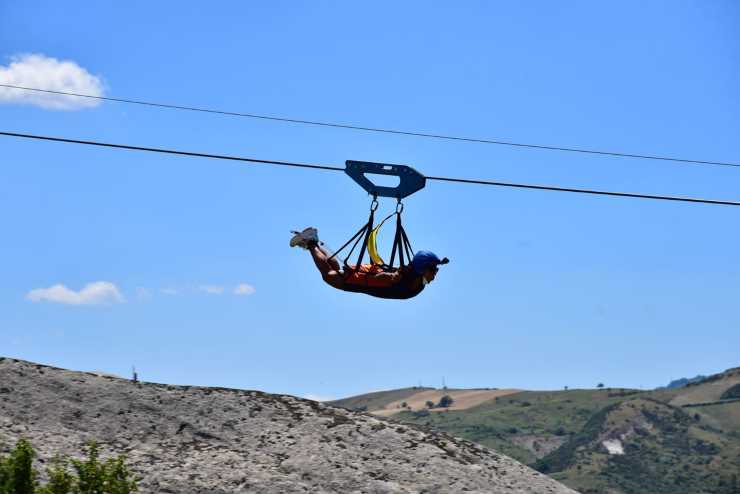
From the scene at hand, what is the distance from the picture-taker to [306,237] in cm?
1952

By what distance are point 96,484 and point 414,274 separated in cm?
581

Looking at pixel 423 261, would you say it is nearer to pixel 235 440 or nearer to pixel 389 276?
pixel 389 276

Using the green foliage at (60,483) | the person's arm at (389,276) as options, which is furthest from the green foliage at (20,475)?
the person's arm at (389,276)

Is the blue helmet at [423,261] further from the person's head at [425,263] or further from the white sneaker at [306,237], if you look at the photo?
the white sneaker at [306,237]

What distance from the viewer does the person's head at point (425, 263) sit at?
59.1 feet

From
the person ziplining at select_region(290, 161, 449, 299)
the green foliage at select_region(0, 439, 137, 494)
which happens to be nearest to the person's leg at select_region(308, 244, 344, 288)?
the person ziplining at select_region(290, 161, 449, 299)

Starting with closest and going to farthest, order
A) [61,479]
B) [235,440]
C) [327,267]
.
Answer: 1. [61,479]
2. [327,267]
3. [235,440]

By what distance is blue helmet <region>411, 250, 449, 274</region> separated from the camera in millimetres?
18000

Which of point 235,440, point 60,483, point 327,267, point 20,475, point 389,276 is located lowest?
point 60,483

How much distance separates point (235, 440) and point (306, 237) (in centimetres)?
434

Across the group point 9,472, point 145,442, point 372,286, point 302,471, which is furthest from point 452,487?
point 9,472

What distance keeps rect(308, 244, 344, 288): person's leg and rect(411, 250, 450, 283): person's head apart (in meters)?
1.37

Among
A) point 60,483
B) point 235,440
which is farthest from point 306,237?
point 60,483

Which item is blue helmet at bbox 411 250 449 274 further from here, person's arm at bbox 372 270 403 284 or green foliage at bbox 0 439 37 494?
green foliage at bbox 0 439 37 494
